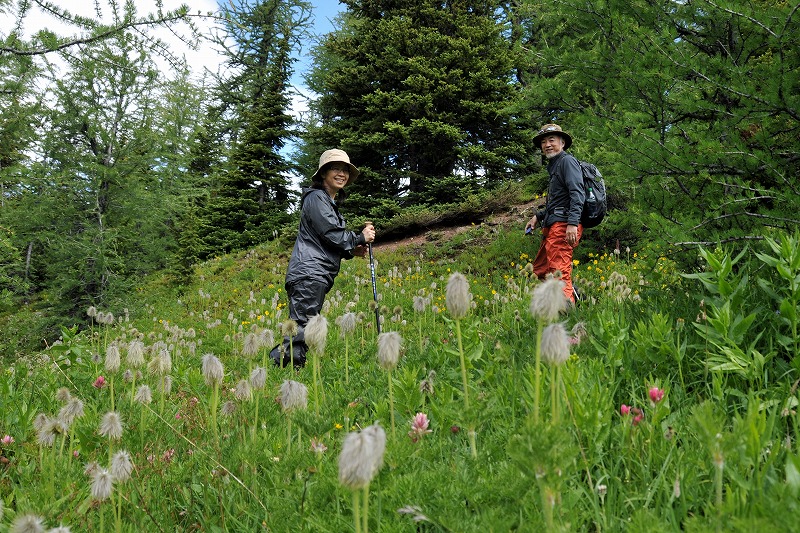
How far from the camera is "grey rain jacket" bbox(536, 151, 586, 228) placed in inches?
242

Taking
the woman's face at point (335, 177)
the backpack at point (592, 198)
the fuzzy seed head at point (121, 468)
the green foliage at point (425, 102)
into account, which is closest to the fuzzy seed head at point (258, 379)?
the fuzzy seed head at point (121, 468)

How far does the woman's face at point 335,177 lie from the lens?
245 inches

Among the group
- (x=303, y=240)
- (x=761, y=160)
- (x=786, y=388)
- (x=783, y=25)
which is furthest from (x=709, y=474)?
(x=303, y=240)

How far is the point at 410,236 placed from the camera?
54.9 ft

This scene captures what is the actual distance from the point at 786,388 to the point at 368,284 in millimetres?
10387

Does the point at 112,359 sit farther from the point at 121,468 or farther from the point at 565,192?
the point at 565,192

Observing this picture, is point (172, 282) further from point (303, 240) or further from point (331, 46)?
point (303, 240)

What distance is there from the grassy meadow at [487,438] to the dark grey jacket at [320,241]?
5.43ft

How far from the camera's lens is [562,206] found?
21.1ft

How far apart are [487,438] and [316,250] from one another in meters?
4.10

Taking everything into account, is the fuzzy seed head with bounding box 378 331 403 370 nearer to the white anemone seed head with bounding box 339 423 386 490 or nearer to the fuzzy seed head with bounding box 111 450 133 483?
the white anemone seed head with bounding box 339 423 386 490

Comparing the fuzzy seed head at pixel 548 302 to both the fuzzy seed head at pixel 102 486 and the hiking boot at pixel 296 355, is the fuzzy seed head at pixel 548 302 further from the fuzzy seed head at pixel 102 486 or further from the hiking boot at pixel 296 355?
the hiking boot at pixel 296 355

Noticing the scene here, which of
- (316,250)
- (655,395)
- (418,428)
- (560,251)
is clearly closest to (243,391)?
(418,428)

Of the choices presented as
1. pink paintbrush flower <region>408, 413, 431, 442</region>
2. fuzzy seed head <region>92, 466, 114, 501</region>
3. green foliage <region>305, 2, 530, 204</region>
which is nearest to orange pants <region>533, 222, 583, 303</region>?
pink paintbrush flower <region>408, 413, 431, 442</region>
